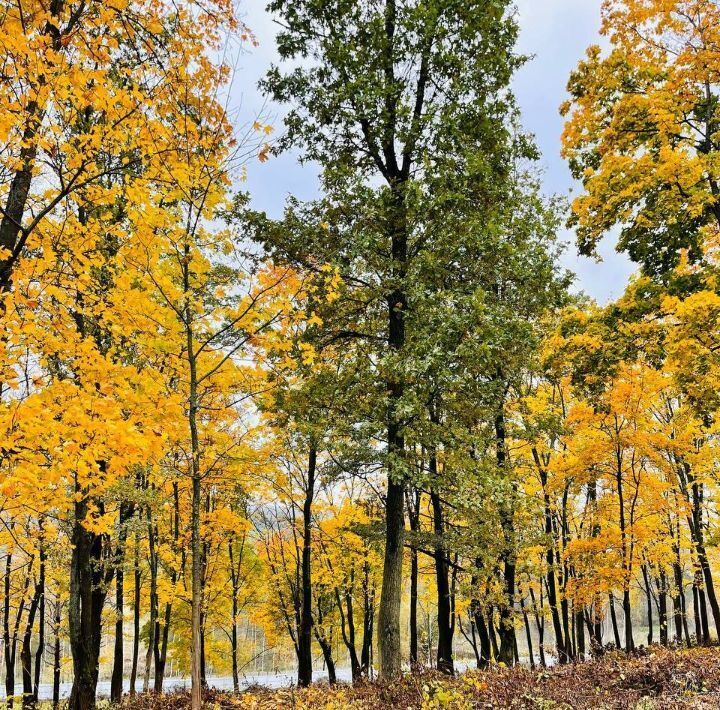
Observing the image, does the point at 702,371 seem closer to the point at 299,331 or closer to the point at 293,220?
the point at 299,331

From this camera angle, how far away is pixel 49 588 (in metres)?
21.7

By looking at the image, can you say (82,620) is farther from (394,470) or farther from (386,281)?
(386,281)

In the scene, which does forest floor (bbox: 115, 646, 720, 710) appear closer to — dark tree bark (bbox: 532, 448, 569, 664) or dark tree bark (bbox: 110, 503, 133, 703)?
dark tree bark (bbox: 110, 503, 133, 703)

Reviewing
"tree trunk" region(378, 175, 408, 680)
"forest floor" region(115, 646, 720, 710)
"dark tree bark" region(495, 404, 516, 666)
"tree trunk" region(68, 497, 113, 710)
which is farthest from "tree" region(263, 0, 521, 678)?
"tree trunk" region(68, 497, 113, 710)

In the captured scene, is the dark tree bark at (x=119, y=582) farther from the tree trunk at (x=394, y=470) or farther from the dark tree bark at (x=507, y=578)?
the dark tree bark at (x=507, y=578)

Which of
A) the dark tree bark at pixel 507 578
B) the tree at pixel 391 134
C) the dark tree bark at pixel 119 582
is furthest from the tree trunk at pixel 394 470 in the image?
the dark tree bark at pixel 119 582

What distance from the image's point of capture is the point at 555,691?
6.43 m

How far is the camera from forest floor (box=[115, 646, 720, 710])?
5.51 meters

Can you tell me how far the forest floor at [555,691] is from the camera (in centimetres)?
551

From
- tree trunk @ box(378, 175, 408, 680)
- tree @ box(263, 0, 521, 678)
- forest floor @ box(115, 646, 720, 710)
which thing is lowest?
forest floor @ box(115, 646, 720, 710)

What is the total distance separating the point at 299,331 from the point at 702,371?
7651mm

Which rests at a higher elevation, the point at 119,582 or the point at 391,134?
the point at 391,134

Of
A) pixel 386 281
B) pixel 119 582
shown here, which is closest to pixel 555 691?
pixel 386 281

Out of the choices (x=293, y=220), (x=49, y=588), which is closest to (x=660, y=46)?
(x=293, y=220)
